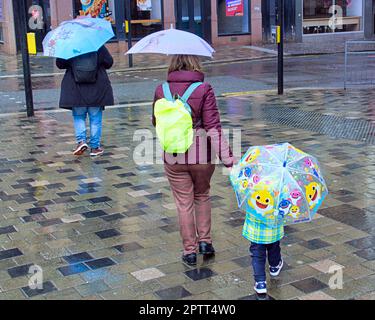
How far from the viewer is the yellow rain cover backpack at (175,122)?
13.9 feet

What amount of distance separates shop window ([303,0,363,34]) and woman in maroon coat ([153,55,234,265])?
24900mm

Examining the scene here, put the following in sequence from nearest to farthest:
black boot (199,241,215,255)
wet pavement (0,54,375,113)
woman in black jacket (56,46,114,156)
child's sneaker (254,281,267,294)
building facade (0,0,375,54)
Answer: child's sneaker (254,281,267,294) → black boot (199,241,215,255) → woman in black jacket (56,46,114,156) → wet pavement (0,54,375,113) → building facade (0,0,375,54)

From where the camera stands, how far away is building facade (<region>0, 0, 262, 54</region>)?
2492cm

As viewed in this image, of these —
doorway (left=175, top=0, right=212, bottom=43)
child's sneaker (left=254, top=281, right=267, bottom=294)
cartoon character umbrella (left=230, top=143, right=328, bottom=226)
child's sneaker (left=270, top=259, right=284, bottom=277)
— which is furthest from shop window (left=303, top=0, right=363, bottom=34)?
child's sneaker (left=254, top=281, right=267, bottom=294)

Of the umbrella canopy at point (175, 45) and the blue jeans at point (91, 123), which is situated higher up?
the umbrella canopy at point (175, 45)

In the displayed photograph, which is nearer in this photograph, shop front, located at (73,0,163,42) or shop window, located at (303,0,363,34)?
shop front, located at (73,0,163,42)

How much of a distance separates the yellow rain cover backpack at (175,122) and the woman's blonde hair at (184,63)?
0.13 meters

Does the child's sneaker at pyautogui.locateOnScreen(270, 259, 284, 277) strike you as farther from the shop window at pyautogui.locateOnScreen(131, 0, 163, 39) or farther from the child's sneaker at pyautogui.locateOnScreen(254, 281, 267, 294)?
the shop window at pyautogui.locateOnScreen(131, 0, 163, 39)

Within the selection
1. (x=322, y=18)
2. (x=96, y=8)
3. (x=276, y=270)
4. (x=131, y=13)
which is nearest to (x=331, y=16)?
(x=322, y=18)

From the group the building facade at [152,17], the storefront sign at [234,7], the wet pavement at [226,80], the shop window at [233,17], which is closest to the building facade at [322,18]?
the building facade at [152,17]

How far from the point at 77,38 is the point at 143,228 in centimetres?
307

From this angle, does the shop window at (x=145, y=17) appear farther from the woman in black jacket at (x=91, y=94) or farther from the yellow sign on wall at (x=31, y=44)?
the woman in black jacket at (x=91, y=94)

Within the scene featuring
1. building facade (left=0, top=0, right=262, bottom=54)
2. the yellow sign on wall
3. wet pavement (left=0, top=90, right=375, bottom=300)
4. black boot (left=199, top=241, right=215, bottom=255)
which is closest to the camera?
wet pavement (left=0, top=90, right=375, bottom=300)
